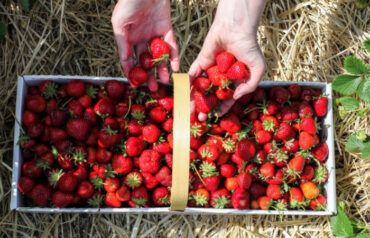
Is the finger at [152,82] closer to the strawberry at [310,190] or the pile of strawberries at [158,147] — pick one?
Answer: the pile of strawberries at [158,147]

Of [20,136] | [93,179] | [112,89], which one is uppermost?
[112,89]

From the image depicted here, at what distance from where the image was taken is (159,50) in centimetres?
209

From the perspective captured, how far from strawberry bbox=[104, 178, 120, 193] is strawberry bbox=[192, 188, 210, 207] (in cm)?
39

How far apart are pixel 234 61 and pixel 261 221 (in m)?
0.97

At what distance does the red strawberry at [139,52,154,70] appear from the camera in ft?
6.89

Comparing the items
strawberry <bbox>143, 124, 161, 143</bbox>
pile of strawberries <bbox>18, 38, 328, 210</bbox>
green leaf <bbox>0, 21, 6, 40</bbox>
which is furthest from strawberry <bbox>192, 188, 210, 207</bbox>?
green leaf <bbox>0, 21, 6, 40</bbox>

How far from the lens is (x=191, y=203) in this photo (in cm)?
218

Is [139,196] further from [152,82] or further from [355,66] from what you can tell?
[355,66]

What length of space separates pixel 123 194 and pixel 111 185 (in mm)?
74

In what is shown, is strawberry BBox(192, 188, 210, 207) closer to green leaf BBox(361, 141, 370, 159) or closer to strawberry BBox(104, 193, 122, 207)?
strawberry BBox(104, 193, 122, 207)

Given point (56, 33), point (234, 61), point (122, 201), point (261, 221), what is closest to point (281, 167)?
point (261, 221)

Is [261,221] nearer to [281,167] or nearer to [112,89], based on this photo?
[281,167]

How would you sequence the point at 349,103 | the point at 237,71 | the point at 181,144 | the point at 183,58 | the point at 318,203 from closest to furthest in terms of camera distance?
the point at 181,144, the point at 237,71, the point at 318,203, the point at 349,103, the point at 183,58

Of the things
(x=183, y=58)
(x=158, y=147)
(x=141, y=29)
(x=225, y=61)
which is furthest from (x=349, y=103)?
(x=141, y=29)
